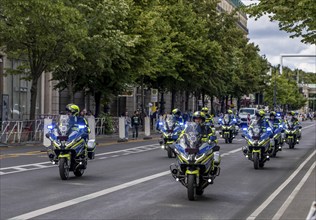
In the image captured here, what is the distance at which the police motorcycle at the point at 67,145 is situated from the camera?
15.6 meters

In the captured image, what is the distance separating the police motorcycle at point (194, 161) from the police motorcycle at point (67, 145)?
12.0 ft

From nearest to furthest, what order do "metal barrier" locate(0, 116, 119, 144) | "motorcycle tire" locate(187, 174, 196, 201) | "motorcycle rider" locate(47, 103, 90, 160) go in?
"motorcycle tire" locate(187, 174, 196, 201) < "motorcycle rider" locate(47, 103, 90, 160) < "metal barrier" locate(0, 116, 119, 144)

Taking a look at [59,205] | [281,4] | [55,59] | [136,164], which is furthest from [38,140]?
[59,205]

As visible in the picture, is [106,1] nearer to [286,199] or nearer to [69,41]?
[69,41]

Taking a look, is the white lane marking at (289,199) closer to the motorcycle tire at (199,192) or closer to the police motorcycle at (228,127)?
the motorcycle tire at (199,192)

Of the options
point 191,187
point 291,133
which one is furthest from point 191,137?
point 291,133

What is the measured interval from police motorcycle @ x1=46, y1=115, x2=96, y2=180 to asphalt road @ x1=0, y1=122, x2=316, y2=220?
373 mm

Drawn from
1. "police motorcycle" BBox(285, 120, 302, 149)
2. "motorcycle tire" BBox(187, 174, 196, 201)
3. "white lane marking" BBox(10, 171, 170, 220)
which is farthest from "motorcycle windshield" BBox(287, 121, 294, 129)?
"motorcycle tire" BBox(187, 174, 196, 201)

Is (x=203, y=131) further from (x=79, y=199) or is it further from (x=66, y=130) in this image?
(x=66, y=130)

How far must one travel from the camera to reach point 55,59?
3170cm

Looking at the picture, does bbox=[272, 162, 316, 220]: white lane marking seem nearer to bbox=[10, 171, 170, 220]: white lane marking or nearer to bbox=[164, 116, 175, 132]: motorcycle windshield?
bbox=[10, 171, 170, 220]: white lane marking

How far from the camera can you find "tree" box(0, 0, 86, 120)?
28.0 metres

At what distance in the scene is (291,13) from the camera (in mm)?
22703

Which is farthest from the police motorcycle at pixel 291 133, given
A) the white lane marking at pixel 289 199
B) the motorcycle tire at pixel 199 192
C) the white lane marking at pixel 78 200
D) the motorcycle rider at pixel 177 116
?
the motorcycle tire at pixel 199 192
